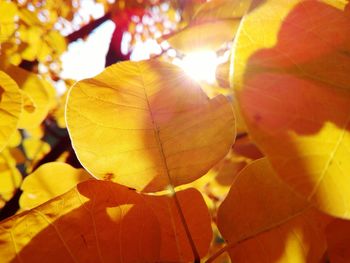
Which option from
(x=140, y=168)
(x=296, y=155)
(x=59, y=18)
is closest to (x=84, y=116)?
(x=140, y=168)

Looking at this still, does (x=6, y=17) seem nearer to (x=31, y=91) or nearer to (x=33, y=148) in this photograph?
(x=31, y=91)

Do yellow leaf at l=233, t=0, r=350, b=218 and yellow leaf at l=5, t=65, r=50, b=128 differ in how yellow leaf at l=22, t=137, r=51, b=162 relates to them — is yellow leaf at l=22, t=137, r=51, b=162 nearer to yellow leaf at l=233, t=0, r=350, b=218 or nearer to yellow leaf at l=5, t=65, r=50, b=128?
yellow leaf at l=5, t=65, r=50, b=128

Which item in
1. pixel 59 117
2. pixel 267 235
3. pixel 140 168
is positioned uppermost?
pixel 140 168

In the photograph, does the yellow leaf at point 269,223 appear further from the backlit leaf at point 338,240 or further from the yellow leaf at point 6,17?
the yellow leaf at point 6,17

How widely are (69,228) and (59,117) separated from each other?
173cm

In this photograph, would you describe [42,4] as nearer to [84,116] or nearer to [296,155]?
[84,116]

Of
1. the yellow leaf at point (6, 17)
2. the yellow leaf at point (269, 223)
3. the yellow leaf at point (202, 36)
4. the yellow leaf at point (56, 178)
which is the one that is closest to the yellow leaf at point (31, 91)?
the yellow leaf at point (6, 17)

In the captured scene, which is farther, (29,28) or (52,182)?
(29,28)

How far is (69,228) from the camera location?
40cm

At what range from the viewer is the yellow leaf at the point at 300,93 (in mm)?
299

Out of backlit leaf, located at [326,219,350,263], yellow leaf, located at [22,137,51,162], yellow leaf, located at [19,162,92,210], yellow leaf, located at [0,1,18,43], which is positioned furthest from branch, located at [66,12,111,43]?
backlit leaf, located at [326,219,350,263]

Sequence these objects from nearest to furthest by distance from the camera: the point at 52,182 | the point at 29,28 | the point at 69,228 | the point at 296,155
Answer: the point at 296,155
the point at 69,228
the point at 52,182
the point at 29,28

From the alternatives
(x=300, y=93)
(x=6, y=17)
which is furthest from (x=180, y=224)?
(x=6, y=17)

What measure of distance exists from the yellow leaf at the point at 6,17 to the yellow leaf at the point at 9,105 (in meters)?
0.39
